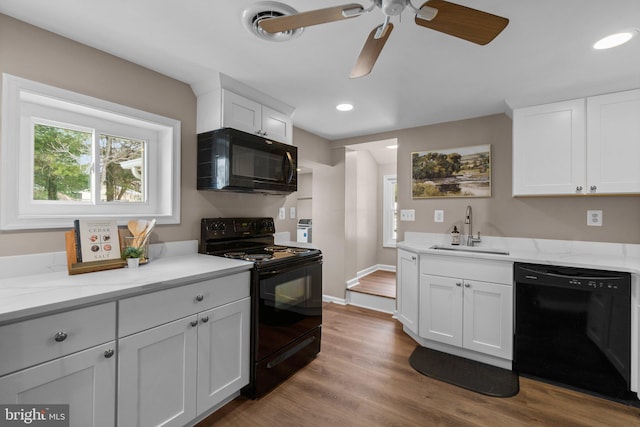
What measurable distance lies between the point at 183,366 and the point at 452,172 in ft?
9.61

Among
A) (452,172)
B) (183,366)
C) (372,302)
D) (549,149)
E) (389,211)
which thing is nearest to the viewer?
(183,366)

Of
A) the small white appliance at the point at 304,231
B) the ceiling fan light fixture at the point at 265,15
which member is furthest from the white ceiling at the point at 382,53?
the small white appliance at the point at 304,231

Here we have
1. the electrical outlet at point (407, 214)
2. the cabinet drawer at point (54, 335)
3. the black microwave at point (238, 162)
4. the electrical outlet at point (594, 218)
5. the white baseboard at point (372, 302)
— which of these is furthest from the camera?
the white baseboard at point (372, 302)

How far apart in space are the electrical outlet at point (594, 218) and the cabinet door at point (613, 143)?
1.07ft

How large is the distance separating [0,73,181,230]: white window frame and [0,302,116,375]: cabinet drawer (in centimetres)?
72

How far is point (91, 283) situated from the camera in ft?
4.48

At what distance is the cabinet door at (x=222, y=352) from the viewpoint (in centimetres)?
166

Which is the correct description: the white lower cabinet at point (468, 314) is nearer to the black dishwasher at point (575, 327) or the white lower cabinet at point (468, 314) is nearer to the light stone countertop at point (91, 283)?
the black dishwasher at point (575, 327)

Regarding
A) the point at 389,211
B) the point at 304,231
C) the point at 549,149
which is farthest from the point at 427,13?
the point at 389,211

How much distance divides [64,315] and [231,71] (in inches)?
67.3

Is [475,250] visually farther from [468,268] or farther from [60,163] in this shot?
[60,163]

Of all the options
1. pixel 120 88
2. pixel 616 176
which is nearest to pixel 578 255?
pixel 616 176

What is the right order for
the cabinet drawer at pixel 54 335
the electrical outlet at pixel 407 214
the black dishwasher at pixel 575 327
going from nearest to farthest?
the cabinet drawer at pixel 54 335, the black dishwasher at pixel 575 327, the electrical outlet at pixel 407 214

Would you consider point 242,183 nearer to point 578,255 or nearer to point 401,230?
point 401,230
